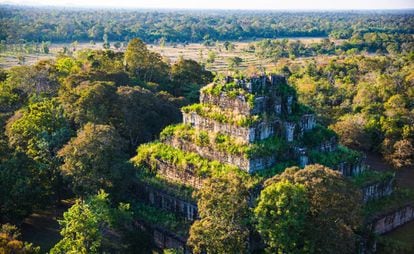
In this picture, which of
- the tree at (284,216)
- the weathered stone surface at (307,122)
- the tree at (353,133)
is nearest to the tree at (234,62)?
the tree at (353,133)

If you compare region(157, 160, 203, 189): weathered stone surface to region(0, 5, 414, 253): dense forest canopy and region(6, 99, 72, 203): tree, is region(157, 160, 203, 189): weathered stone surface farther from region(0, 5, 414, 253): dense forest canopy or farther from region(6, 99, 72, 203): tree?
region(6, 99, 72, 203): tree

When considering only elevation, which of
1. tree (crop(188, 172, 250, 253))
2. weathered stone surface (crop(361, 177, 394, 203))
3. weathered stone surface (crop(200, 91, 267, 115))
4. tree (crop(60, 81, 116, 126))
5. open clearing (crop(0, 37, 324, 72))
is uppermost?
weathered stone surface (crop(200, 91, 267, 115))

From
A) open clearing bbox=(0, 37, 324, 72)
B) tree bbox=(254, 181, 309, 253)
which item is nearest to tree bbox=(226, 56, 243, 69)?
open clearing bbox=(0, 37, 324, 72)

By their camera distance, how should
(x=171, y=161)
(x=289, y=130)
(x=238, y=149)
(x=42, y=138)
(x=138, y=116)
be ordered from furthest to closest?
(x=138, y=116) → (x=42, y=138) → (x=171, y=161) → (x=289, y=130) → (x=238, y=149)

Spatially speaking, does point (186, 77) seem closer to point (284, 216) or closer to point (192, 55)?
point (284, 216)

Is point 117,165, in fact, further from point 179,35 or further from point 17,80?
point 179,35

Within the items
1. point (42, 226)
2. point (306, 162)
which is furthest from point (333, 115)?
point (42, 226)

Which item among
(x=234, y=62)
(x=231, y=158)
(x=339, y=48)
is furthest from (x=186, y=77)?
(x=339, y=48)

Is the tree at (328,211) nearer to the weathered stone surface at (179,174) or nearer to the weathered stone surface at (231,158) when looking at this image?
the weathered stone surface at (231,158)
